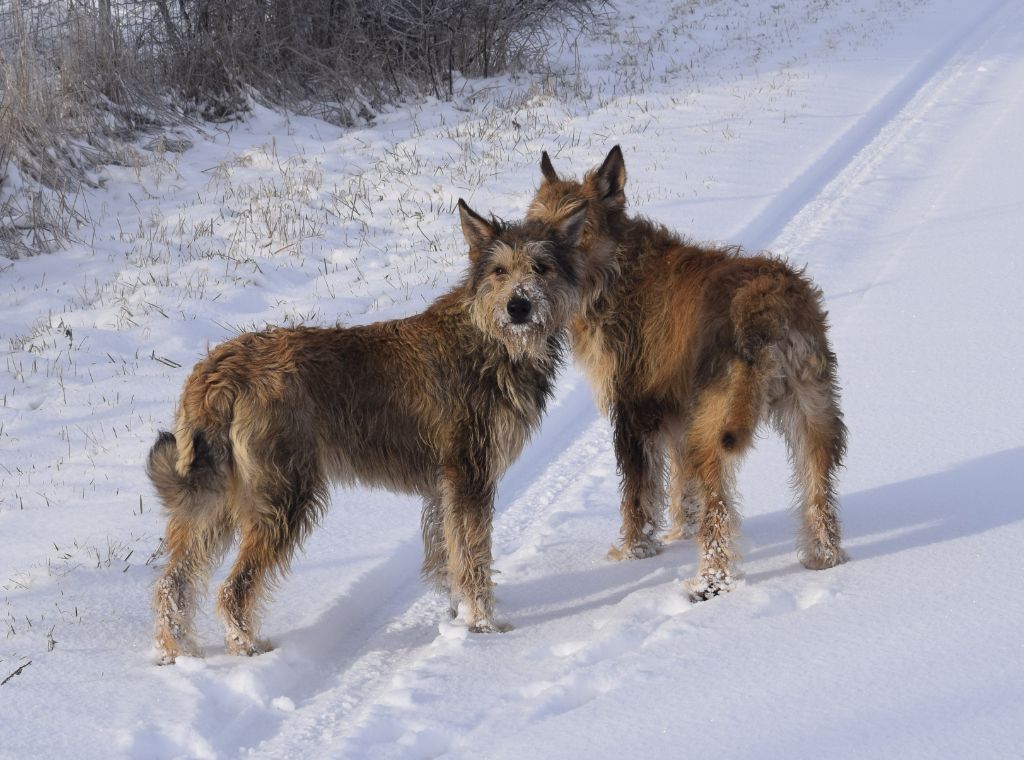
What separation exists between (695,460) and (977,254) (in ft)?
20.0

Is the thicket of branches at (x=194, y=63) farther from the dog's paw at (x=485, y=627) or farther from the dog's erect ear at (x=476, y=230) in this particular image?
the dog's paw at (x=485, y=627)

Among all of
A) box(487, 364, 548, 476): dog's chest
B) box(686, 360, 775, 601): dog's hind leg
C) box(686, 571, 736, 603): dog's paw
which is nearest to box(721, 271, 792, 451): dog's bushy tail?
box(686, 360, 775, 601): dog's hind leg

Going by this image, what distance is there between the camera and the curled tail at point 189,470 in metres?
4.49

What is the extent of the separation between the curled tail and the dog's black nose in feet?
4.60

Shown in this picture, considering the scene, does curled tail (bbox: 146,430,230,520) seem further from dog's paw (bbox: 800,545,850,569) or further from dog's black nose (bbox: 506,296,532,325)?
dog's paw (bbox: 800,545,850,569)

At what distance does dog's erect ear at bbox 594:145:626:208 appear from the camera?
5949mm

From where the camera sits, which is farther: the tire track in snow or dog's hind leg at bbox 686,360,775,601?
the tire track in snow

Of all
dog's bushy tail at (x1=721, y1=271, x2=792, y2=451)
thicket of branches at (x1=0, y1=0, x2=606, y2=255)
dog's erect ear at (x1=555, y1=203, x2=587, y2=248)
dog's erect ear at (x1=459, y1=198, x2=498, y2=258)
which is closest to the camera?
dog's bushy tail at (x1=721, y1=271, x2=792, y2=451)

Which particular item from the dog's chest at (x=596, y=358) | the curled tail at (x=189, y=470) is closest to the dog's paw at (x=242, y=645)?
the curled tail at (x=189, y=470)

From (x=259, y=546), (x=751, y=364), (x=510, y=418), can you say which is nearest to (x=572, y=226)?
(x=510, y=418)

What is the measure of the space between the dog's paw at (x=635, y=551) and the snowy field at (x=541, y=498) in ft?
0.30

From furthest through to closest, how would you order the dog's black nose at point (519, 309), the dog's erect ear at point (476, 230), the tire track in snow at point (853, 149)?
the tire track in snow at point (853, 149), the dog's erect ear at point (476, 230), the dog's black nose at point (519, 309)

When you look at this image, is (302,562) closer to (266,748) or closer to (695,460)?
(266,748)

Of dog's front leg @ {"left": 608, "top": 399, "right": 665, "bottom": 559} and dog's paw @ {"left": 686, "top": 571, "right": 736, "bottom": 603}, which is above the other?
dog's front leg @ {"left": 608, "top": 399, "right": 665, "bottom": 559}
